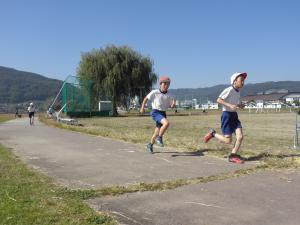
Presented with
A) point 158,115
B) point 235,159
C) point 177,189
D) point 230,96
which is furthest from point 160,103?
point 177,189

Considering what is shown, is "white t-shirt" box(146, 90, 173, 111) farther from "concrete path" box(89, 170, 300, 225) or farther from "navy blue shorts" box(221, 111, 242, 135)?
"concrete path" box(89, 170, 300, 225)

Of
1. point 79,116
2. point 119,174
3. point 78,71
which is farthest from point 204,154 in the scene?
point 78,71

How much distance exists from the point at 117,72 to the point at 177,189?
49.6 metres

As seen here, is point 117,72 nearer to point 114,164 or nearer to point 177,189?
point 114,164

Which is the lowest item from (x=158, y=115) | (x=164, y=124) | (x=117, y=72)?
(x=164, y=124)

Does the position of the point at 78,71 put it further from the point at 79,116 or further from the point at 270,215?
the point at 270,215

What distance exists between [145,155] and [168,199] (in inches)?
163

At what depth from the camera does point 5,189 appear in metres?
6.21

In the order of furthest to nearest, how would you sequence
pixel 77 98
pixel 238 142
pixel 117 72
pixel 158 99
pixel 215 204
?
pixel 117 72 → pixel 77 98 → pixel 158 99 → pixel 238 142 → pixel 215 204

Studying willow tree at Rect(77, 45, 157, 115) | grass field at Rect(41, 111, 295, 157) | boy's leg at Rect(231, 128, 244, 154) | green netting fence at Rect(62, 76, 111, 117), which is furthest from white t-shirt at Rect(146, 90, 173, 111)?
willow tree at Rect(77, 45, 157, 115)

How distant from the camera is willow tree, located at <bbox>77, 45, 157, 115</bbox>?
55.2 metres

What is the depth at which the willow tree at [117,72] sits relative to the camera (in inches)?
2174

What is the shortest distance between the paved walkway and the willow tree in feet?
147

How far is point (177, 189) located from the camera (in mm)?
6266
